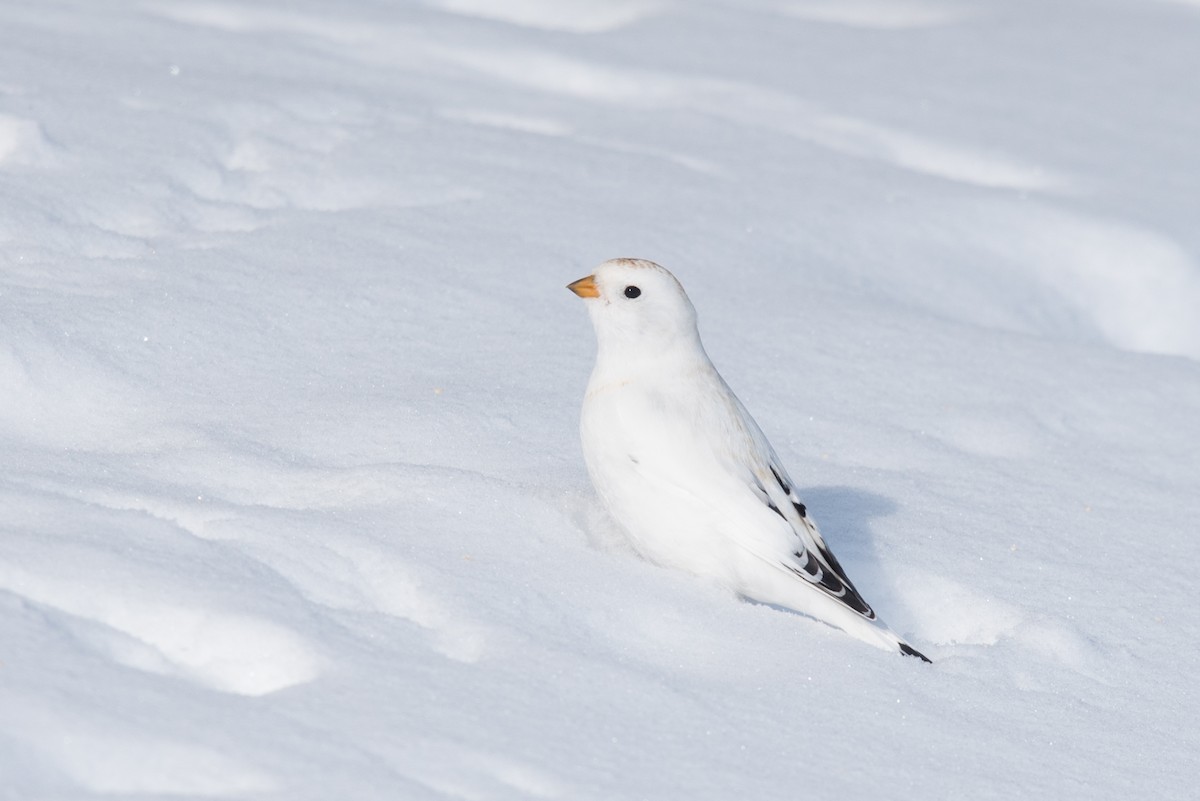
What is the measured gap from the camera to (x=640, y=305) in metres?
3.05

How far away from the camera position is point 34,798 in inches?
73.4

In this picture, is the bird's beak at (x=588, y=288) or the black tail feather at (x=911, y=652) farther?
the bird's beak at (x=588, y=288)

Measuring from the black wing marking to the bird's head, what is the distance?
37cm

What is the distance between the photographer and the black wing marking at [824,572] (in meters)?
2.78

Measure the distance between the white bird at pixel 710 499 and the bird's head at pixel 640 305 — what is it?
9 cm

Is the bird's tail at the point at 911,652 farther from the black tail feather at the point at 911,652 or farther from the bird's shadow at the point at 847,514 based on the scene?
the bird's shadow at the point at 847,514

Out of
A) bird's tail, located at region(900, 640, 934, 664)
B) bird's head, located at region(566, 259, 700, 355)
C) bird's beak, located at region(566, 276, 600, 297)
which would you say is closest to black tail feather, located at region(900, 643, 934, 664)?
bird's tail, located at region(900, 640, 934, 664)

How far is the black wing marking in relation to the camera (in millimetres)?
2783

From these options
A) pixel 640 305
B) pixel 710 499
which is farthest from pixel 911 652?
pixel 640 305

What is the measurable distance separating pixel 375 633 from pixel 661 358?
3.03 ft

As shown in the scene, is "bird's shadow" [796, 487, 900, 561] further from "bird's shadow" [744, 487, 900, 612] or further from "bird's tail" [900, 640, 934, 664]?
"bird's tail" [900, 640, 934, 664]

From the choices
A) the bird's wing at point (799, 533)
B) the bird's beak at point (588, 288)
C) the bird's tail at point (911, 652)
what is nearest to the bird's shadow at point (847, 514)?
the bird's wing at point (799, 533)

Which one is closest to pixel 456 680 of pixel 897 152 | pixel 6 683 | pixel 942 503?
pixel 6 683

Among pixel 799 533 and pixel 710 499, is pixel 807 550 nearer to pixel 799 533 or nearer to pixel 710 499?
pixel 799 533
